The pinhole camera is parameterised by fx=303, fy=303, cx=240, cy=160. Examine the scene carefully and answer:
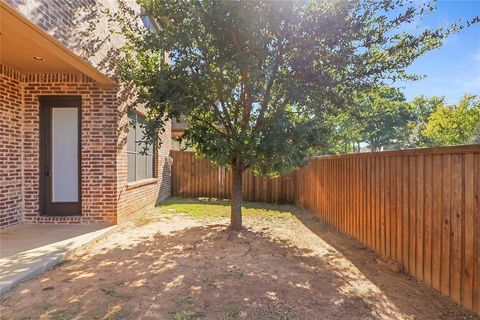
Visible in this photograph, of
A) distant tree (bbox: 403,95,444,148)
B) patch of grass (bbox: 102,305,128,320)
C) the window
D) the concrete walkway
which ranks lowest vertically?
patch of grass (bbox: 102,305,128,320)

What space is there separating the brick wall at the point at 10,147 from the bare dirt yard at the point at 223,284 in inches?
78.1

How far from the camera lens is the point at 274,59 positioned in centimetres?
484

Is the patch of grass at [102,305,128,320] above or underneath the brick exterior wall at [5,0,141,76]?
underneath

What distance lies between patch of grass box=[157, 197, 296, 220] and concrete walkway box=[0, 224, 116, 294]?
2645mm

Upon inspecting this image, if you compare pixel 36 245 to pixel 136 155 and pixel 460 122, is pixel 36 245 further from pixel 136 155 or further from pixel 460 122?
pixel 460 122

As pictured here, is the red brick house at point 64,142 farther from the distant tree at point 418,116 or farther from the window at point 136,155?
the distant tree at point 418,116

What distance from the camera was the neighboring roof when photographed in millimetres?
3476

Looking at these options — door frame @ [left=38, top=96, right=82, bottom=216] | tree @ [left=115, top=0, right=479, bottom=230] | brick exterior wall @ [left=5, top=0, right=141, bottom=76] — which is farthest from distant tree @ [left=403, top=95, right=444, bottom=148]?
door frame @ [left=38, top=96, right=82, bottom=216]

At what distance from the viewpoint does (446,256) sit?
3021 millimetres

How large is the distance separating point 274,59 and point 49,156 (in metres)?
4.83

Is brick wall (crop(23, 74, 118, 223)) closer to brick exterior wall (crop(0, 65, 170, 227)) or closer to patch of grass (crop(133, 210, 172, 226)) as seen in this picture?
brick exterior wall (crop(0, 65, 170, 227))

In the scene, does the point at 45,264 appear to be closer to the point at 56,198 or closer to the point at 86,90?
the point at 56,198

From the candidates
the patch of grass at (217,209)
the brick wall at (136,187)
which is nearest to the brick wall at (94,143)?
the brick wall at (136,187)

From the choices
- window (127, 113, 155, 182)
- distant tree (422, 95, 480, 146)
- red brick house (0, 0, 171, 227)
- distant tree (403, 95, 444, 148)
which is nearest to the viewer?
red brick house (0, 0, 171, 227)
